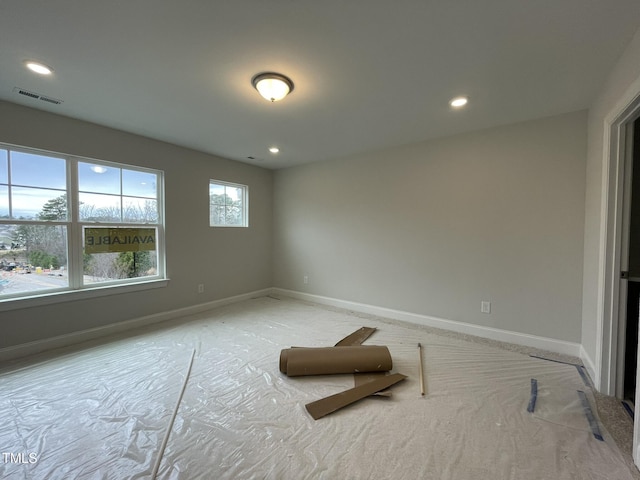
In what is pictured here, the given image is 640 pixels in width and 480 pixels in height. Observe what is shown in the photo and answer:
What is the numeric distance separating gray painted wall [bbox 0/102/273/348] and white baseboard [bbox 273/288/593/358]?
5.32 ft

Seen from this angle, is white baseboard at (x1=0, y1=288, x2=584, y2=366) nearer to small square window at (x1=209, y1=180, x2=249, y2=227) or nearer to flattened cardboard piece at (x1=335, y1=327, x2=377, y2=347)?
flattened cardboard piece at (x1=335, y1=327, x2=377, y2=347)

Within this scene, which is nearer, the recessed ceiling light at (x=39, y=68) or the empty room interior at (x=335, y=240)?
the empty room interior at (x=335, y=240)

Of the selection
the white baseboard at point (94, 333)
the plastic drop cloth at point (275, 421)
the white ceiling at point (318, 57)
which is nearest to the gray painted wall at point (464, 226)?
the white ceiling at point (318, 57)

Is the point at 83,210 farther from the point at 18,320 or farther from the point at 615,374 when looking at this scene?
the point at 615,374

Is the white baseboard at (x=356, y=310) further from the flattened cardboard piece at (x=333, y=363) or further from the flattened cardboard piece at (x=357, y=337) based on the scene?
the flattened cardboard piece at (x=333, y=363)

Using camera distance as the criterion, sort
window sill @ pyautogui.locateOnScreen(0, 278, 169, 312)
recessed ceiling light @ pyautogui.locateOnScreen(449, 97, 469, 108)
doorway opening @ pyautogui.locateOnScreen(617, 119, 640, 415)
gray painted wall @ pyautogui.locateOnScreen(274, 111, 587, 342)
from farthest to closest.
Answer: gray painted wall @ pyautogui.locateOnScreen(274, 111, 587, 342) → window sill @ pyautogui.locateOnScreen(0, 278, 169, 312) → recessed ceiling light @ pyautogui.locateOnScreen(449, 97, 469, 108) → doorway opening @ pyautogui.locateOnScreen(617, 119, 640, 415)

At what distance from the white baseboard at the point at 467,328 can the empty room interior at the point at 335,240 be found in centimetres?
2

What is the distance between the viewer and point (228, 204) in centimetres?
463

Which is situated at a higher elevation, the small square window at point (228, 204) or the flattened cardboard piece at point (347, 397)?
the small square window at point (228, 204)

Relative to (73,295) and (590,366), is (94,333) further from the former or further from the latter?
(590,366)

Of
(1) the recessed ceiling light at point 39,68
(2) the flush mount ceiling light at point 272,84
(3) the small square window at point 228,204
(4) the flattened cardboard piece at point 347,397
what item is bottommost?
(4) the flattened cardboard piece at point 347,397

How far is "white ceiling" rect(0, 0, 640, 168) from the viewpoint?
1.46 m

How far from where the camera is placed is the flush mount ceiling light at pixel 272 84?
2.04 meters

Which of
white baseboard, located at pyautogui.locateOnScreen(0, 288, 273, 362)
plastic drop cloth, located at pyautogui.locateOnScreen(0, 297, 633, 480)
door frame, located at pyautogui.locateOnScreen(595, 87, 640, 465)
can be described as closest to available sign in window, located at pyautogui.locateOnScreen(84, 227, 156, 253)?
white baseboard, located at pyautogui.locateOnScreen(0, 288, 273, 362)
